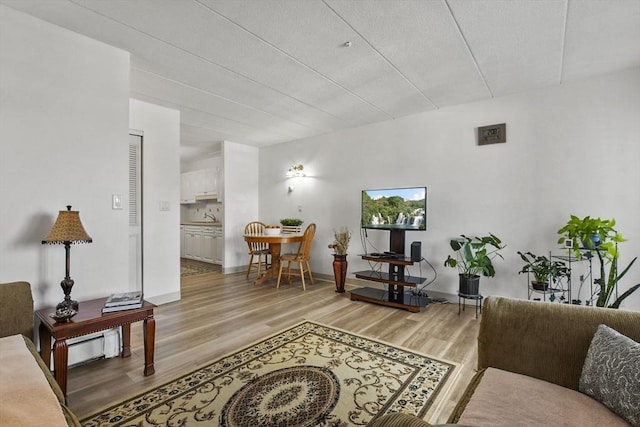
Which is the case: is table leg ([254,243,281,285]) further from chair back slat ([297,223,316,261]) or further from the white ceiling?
the white ceiling

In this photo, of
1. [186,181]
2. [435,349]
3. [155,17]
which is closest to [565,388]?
[435,349]

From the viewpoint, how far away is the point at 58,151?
213 cm

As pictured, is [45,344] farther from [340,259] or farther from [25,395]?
[340,259]

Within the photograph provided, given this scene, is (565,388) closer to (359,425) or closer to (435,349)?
(359,425)

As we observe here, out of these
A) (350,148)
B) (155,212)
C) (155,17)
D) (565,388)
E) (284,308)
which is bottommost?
(284,308)

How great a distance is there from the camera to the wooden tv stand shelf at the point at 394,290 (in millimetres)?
3523

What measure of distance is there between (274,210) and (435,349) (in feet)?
13.4

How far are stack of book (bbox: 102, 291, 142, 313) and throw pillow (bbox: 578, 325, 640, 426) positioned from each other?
2497 mm

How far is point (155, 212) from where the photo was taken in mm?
3748

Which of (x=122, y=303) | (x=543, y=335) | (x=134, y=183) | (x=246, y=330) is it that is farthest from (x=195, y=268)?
(x=543, y=335)

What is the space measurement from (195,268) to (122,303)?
4.24 metres

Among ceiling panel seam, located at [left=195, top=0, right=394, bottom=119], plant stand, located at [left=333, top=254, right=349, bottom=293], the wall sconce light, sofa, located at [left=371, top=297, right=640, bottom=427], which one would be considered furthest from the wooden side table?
the wall sconce light

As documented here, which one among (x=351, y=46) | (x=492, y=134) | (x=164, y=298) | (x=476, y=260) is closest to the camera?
(x=351, y=46)

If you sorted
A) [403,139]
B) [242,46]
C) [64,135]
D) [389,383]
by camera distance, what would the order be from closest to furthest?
1. [389,383]
2. [64,135]
3. [242,46]
4. [403,139]
